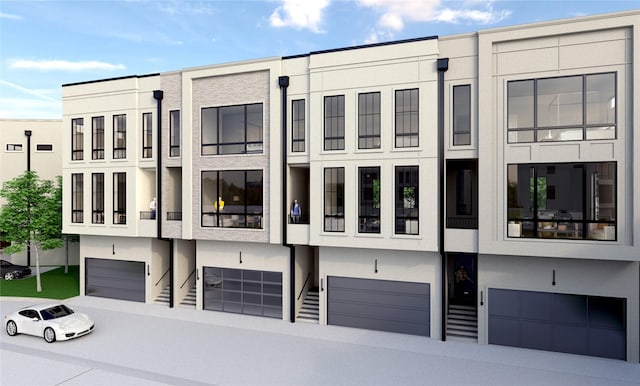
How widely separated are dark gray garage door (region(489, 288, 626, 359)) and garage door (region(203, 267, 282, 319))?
888cm

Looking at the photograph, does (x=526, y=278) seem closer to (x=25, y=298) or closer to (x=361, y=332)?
(x=361, y=332)

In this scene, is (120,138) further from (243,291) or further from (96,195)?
(243,291)

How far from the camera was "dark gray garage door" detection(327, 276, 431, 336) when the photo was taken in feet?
47.8

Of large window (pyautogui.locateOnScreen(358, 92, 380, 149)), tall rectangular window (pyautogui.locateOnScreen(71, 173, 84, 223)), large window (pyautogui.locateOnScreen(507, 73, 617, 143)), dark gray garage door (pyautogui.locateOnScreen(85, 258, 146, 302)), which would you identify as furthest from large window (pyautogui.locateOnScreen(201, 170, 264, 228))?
large window (pyautogui.locateOnScreen(507, 73, 617, 143))

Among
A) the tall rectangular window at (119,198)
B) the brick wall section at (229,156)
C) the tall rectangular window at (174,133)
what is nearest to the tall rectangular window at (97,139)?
the tall rectangular window at (119,198)

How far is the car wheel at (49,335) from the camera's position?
13703 millimetres

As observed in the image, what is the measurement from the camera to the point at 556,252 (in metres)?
12.3

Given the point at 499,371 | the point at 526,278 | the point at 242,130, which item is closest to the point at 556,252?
the point at 526,278

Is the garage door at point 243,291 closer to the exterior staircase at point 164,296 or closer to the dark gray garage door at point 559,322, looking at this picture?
the exterior staircase at point 164,296

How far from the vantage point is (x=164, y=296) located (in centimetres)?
1938

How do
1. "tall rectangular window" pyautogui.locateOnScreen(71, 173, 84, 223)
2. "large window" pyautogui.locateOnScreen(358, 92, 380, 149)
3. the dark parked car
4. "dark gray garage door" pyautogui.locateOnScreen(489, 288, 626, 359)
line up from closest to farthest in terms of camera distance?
"dark gray garage door" pyautogui.locateOnScreen(489, 288, 626, 359) < "large window" pyautogui.locateOnScreen(358, 92, 380, 149) < "tall rectangular window" pyautogui.locateOnScreen(71, 173, 84, 223) < the dark parked car

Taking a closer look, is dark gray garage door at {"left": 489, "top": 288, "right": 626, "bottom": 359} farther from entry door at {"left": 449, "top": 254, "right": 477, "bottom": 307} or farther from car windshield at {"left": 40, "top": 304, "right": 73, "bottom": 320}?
car windshield at {"left": 40, "top": 304, "right": 73, "bottom": 320}

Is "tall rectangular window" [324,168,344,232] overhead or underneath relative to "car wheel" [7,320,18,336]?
overhead

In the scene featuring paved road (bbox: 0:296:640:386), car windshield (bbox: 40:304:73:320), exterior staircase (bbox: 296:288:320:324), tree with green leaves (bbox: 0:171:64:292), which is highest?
tree with green leaves (bbox: 0:171:64:292)
